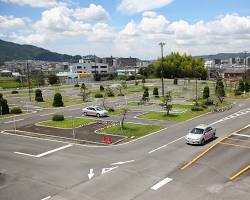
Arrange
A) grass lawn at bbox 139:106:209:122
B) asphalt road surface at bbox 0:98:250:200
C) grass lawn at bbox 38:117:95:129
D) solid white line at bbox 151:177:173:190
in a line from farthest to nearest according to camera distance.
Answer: grass lawn at bbox 139:106:209:122, grass lawn at bbox 38:117:95:129, solid white line at bbox 151:177:173:190, asphalt road surface at bbox 0:98:250:200

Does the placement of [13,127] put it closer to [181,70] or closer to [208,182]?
[208,182]

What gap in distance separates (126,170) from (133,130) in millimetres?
14261

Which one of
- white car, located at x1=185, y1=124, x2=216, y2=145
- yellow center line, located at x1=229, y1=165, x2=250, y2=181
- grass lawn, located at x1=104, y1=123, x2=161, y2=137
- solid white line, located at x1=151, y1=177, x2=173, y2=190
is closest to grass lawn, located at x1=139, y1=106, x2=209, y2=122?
grass lawn, located at x1=104, y1=123, x2=161, y2=137

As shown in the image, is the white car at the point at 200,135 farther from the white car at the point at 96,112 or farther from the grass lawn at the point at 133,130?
the white car at the point at 96,112

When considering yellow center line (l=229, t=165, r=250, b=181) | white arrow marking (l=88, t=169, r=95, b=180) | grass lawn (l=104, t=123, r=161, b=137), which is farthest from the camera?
grass lawn (l=104, t=123, r=161, b=137)

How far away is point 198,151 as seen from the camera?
1207 inches

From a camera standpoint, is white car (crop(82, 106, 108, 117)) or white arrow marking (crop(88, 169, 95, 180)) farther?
white car (crop(82, 106, 108, 117))

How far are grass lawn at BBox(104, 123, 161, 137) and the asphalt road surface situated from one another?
1.92 m

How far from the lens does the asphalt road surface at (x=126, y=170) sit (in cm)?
2145

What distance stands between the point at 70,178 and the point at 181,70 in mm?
123909

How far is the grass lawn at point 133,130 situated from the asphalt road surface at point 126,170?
192 cm

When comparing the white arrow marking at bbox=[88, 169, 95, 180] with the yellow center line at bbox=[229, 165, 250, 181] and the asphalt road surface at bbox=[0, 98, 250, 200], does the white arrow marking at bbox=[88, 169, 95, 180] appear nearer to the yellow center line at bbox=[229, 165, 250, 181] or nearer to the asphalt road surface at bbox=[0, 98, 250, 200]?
the asphalt road surface at bbox=[0, 98, 250, 200]

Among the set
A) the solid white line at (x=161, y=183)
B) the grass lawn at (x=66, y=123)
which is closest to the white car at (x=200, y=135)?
the solid white line at (x=161, y=183)

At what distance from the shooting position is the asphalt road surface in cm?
2145
